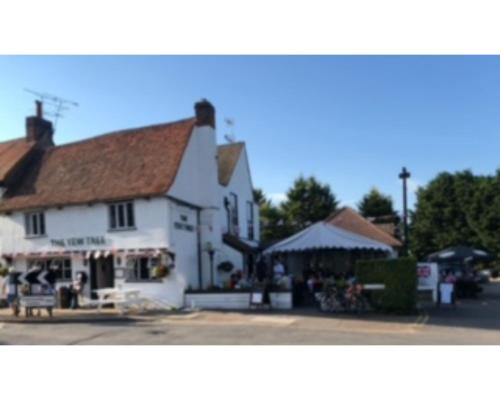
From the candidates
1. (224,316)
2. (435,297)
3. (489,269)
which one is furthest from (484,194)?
(224,316)

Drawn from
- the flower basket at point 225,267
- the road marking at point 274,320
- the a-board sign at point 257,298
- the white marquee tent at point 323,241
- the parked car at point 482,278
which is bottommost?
the parked car at point 482,278

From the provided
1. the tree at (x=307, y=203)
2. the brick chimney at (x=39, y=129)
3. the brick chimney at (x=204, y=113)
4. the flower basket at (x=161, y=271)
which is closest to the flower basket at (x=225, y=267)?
the flower basket at (x=161, y=271)

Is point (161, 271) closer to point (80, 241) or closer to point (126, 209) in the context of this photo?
point (126, 209)

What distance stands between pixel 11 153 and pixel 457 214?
112 feet

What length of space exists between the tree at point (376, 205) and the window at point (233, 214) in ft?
90.4

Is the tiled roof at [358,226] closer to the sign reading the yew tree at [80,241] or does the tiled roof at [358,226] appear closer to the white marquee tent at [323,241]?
the white marquee tent at [323,241]

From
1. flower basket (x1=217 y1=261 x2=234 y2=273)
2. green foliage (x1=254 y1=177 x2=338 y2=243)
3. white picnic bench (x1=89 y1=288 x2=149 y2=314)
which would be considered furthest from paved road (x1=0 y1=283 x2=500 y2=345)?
green foliage (x1=254 y1=177 x2=338 y2=243)

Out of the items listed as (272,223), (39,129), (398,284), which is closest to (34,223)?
(39,129)

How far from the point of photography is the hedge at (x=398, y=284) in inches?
606

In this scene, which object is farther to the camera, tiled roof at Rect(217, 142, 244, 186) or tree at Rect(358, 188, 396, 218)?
tree at Rect(358, 188, 396, 218)

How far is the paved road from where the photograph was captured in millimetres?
11430

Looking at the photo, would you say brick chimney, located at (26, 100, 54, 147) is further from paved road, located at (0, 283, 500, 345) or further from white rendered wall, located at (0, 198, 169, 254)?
paved road, located at (0, 283, 500, 345)

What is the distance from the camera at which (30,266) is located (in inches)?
845

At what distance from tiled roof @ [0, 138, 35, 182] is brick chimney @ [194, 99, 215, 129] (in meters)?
8.44
